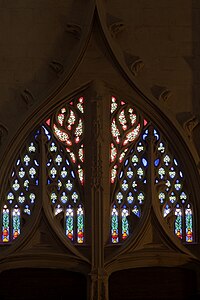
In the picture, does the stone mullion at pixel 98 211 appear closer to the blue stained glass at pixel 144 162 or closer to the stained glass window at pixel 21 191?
the blue stained glass at pixel 144 162

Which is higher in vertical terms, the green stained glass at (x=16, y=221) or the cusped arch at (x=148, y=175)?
the cusped arch at (x=148, y=175)

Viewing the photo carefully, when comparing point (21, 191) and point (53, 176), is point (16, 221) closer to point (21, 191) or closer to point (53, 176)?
point (21, 191)

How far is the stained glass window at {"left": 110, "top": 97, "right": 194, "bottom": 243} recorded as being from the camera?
15297 millimetres

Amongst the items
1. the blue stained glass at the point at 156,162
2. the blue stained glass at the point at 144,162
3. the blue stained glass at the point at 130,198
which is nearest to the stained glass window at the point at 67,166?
the blue stained glass at the point at 130,198

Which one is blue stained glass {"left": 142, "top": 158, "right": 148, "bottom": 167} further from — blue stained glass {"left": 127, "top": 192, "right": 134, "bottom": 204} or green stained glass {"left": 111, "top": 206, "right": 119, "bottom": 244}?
green stained glass {"left": 111, "top": 206, "right": 119, "bottom": 244}

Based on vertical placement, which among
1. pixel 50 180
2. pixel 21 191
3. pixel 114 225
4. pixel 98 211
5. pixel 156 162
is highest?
pixel 156 162

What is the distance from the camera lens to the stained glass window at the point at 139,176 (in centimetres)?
1530

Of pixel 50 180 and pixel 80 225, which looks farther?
pixel 50 180

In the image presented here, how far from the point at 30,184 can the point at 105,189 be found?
1024mm

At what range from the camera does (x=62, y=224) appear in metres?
15.3

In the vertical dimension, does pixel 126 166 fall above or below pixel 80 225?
above

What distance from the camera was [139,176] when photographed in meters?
15.5

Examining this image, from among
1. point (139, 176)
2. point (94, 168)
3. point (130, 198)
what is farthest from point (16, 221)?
point (139, 176)

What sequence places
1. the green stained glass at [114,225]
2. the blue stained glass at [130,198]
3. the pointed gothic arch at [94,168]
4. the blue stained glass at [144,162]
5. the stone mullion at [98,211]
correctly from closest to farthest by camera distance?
the stone mullion at [98,211]
the pointed gothic arch at [94,168]
the green stained glass at [114,225]
the blue stained glass at [130,198]
the blue stained glass at [144,162]
